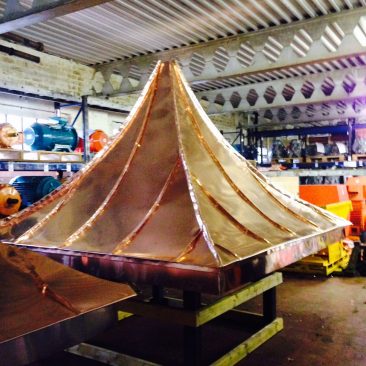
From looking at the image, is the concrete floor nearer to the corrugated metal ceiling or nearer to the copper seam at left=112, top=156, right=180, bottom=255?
the copper seam at left=112, top=156, right=180, bottom=255

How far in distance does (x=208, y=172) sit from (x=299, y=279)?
14.6ft

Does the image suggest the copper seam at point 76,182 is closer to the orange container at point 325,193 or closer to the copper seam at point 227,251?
the copper seam at point 227,251

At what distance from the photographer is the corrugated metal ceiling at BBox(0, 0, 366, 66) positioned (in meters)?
6.16

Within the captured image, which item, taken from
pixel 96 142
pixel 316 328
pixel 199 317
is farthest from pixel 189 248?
pixel 96 142

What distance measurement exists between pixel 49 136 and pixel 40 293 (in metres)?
5.89

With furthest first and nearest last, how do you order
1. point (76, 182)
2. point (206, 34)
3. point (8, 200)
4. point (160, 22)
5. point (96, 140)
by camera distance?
1. point (96, 140)
2. point (206, 34)
3. point (160, 22)
4. point (8, 200)
5. point (76, 182)

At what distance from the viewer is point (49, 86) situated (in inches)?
331

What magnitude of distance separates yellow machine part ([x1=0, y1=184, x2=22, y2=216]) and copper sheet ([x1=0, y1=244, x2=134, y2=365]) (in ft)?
16.1

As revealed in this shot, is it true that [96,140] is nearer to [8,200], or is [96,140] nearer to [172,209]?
[8,200]

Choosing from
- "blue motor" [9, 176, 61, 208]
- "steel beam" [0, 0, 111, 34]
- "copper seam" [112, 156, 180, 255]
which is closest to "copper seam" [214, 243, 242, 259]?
"copper seam" [112, 156, 180, 255]

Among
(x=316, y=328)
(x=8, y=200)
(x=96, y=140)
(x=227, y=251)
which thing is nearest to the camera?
(x=227, y=251)

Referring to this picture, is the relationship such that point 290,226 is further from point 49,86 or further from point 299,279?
point 49,86

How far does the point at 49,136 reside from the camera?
718cm

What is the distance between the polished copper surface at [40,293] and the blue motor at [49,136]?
5505 mm
